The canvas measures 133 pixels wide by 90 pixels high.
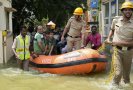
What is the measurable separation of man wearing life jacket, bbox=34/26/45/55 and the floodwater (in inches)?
36.0

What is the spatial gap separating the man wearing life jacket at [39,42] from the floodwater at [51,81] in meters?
0.91

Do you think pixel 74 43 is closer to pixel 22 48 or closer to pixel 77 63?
pixel 77 63

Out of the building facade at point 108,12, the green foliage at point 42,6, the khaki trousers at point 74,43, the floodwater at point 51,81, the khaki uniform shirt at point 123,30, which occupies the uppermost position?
the green foliage at point 42,6

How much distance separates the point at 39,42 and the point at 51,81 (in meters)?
2.00

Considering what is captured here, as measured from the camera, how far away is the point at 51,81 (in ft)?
18.4

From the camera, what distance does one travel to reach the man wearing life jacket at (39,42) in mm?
7176

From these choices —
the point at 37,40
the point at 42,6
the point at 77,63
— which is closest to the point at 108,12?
the point at 42,6

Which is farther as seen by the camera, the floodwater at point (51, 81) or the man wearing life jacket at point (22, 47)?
the man wearing life jacket at point (22, 47)

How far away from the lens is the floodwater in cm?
494

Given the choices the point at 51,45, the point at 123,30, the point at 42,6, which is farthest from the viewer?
the point at 42,6

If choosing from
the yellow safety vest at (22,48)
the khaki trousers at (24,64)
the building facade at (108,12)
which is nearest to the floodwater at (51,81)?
the khaki trousers at (24,64)

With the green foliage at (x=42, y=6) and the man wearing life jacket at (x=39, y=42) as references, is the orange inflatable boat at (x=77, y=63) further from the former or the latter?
the green foliage at (x=42, y=6)

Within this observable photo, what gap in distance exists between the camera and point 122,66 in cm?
470

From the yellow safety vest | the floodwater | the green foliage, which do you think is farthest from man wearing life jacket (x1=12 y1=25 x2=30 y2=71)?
the green foliage
